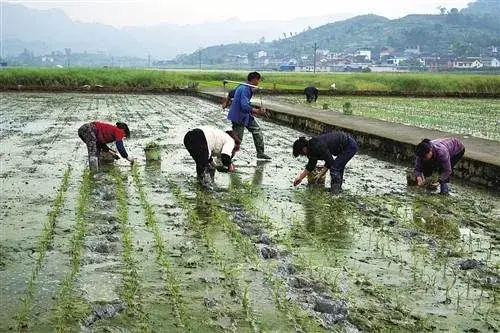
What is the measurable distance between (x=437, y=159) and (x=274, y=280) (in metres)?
3.77

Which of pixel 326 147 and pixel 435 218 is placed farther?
pixel 326 147

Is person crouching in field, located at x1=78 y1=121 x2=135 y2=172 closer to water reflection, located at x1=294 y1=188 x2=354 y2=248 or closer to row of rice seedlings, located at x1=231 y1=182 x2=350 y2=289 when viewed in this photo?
row of rice seedlings, located at x1=231 y1=182 x2=350 y2=289

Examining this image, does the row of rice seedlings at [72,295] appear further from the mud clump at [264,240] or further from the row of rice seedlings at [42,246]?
the mud clump at [264,240]

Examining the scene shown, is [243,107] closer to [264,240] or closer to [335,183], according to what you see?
[335,183]

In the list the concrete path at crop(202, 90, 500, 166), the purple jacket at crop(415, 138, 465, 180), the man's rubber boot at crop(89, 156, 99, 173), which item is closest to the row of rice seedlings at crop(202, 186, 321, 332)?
the purple jacket at crop(415, 138, 465, 180)

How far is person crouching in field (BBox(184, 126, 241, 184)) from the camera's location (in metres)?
7.64

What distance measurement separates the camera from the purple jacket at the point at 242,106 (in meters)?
9.38

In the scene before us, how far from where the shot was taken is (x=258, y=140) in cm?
1025

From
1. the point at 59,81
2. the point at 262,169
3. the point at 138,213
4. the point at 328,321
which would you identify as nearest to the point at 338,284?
the point at 328,321

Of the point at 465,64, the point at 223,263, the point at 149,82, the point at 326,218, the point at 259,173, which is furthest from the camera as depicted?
the point at 465,64

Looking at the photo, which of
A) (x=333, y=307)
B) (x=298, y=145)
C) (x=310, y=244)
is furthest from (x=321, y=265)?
(x=298, y=145)

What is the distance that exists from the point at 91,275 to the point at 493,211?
4.60m

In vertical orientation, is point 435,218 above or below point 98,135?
below

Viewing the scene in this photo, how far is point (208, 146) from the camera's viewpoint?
771 centimetres
